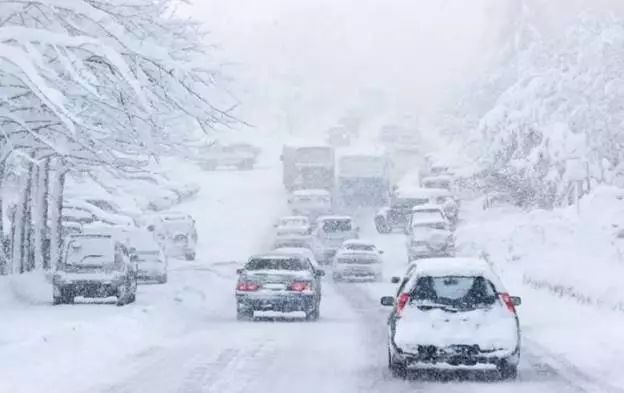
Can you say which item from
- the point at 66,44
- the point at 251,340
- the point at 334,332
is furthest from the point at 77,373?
the point at 334,332

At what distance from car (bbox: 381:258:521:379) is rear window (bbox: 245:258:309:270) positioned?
11458mm

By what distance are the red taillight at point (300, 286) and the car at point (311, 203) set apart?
3183 centimetres

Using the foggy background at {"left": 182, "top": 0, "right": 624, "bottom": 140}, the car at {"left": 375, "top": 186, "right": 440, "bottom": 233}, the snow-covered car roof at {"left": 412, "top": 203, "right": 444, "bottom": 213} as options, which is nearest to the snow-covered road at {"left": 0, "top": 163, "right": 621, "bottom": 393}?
the snow-covered car roof at {"left": 412, "top": 203, "right": 444, "bottom": 213}

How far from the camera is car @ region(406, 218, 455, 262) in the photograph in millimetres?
49125

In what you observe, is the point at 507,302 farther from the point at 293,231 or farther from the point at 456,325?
the point at 293,231

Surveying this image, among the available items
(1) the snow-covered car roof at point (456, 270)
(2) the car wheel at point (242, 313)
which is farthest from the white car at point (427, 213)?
(1) the snow-covered car roof at point (456, 270)

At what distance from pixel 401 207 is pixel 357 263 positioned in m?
15.8

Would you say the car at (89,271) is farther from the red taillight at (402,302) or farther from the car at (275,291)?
the red taillight at (402,302)

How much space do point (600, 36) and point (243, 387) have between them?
4318cm

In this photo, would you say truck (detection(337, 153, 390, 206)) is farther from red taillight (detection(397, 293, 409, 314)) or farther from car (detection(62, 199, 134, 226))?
red taillight (detection(397, 293, 409, 314))

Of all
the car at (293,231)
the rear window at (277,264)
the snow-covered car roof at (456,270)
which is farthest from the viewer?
the car at (293,231)

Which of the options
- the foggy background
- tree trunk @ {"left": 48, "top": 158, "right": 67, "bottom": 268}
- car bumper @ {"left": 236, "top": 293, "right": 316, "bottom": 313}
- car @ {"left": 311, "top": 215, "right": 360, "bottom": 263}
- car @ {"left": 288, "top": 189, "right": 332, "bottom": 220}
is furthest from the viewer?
the foggy background

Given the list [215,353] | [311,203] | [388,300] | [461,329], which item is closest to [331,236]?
[311,203]

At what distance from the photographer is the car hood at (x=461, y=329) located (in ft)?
56.7
